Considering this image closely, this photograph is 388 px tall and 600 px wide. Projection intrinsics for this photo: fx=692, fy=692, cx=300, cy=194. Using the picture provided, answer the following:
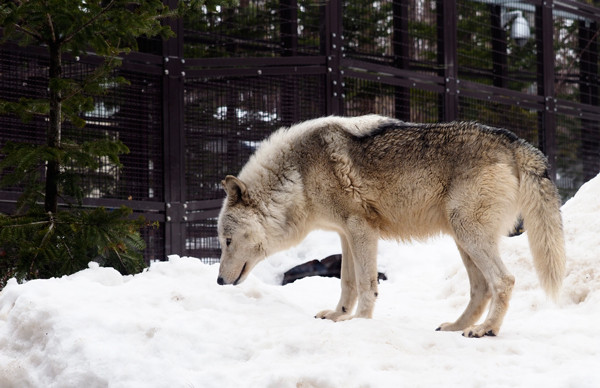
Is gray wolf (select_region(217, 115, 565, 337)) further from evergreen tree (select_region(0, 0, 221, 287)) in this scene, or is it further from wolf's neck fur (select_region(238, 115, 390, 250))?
evergreen tree (select_region(0, 0, 221, 287))

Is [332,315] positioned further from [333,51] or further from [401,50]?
[401,50]

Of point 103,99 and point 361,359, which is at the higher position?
point 103,99

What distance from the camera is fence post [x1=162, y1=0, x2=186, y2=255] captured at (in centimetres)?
848

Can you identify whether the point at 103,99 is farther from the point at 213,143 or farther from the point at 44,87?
the point at 213,143

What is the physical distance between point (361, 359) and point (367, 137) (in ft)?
7.50

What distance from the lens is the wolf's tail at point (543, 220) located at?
504 centimetres

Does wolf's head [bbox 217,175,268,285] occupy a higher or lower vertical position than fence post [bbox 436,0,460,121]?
lower

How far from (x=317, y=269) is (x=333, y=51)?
290 cm

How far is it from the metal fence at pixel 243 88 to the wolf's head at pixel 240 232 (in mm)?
→ 2210

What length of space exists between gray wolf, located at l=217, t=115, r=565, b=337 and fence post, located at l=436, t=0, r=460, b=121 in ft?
16.3

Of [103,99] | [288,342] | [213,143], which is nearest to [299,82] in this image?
[213,143]

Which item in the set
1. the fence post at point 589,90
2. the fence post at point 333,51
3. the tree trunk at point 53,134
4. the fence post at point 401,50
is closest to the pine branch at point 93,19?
the tree trunk at point 53,134

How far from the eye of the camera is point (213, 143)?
8.73 metres

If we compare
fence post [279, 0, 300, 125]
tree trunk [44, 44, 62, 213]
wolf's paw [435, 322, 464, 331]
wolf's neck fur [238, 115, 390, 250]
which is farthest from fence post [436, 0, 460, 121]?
tree trunk [44, 44, 62, 213]
